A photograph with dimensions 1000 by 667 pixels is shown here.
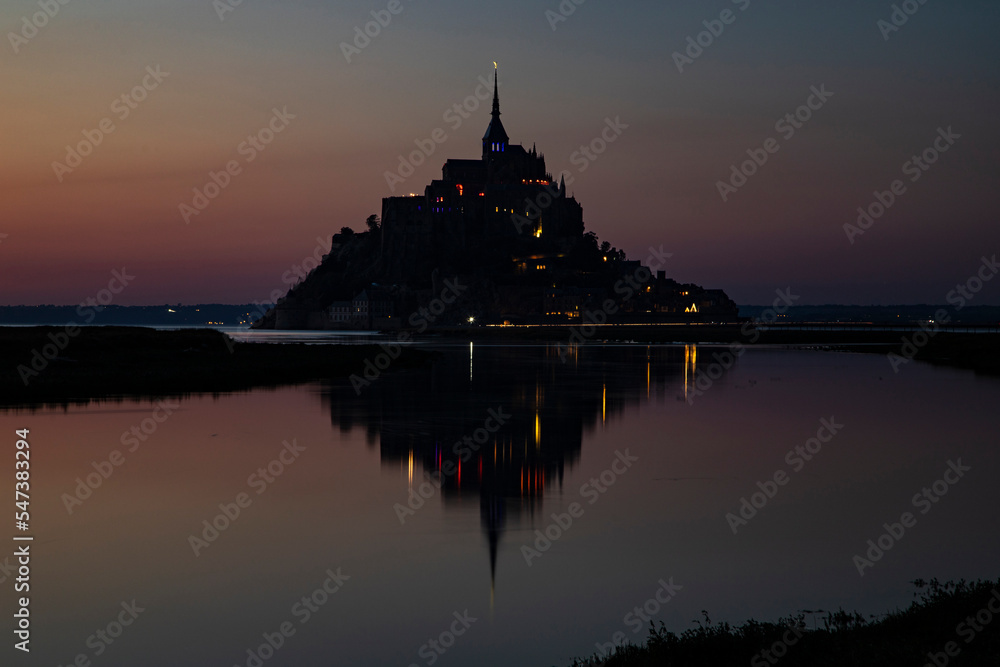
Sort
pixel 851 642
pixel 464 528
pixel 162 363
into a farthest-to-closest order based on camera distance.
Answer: pixel 162 363 < pixel 464 528 < pixel 851 642

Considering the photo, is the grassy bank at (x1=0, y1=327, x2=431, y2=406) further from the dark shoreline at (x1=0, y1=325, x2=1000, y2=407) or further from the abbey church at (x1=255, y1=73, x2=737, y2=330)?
the abbey church at (x1=255, y1=73, x2=737, y2=330)

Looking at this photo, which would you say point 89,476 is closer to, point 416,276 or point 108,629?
point 108,629

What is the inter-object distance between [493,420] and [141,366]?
21660 millimetres

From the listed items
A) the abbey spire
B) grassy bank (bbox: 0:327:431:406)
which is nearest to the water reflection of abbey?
grassy bank (bbox: 0:327:431:406)

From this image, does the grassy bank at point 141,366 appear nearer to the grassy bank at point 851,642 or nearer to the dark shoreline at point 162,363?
the dark shoreline at point 162,363

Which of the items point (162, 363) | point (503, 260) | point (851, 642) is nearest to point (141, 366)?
point (162, 363)

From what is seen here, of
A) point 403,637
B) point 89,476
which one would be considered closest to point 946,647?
point 403,637

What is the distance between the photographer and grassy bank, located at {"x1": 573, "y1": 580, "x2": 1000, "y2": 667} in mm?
7461

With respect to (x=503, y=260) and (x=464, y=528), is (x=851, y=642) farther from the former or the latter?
(x=503, y=260)

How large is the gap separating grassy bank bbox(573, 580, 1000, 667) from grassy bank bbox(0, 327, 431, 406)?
89.0ft

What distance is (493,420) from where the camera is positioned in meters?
27.9

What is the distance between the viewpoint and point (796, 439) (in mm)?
24250

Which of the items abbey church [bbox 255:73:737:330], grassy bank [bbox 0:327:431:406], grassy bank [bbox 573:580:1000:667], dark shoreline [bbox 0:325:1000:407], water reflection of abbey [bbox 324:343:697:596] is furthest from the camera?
abbey church [bbox 255:73:737:330]

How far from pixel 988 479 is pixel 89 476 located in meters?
17.0
